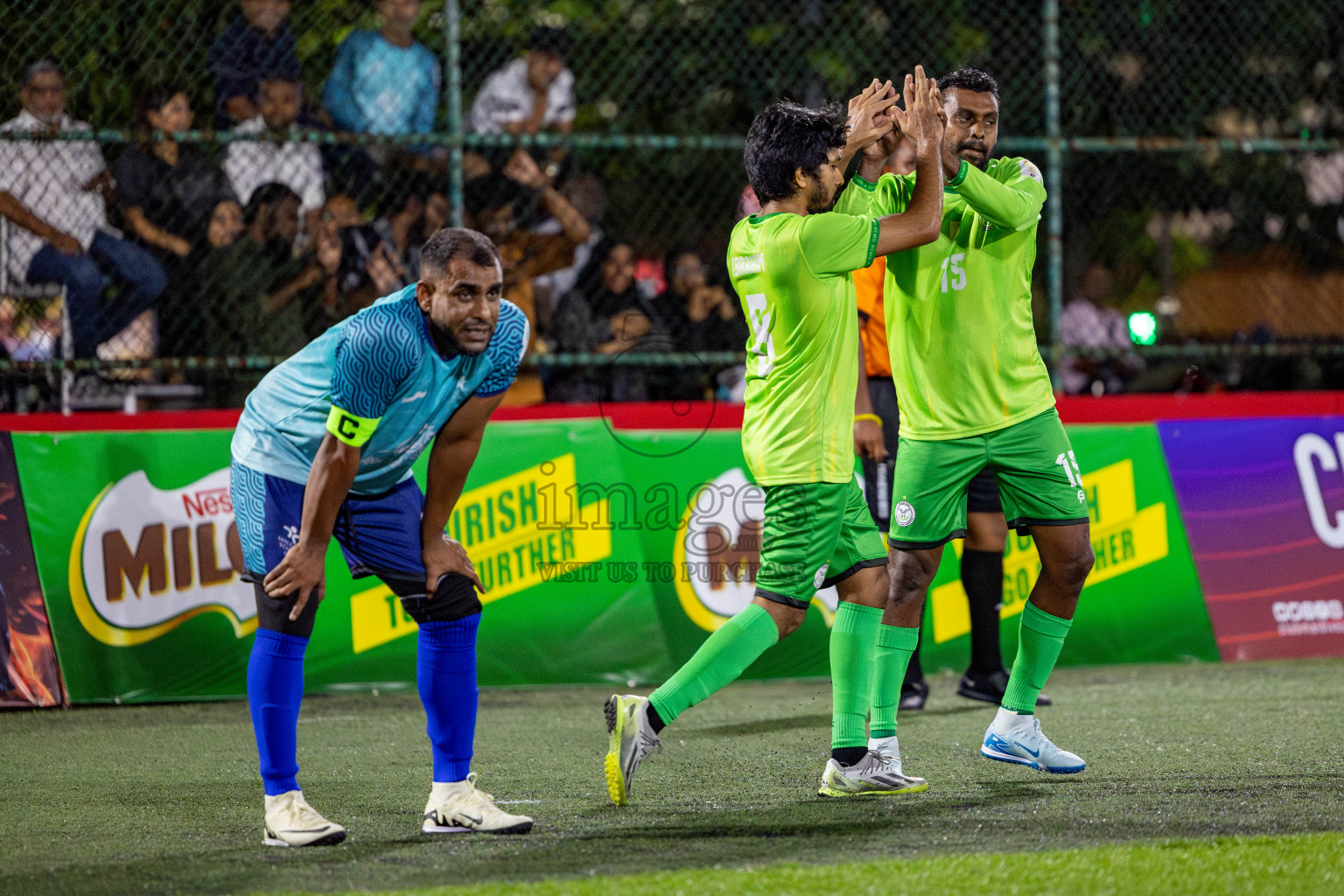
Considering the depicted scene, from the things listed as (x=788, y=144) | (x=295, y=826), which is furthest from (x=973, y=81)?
(x=295, y=826)

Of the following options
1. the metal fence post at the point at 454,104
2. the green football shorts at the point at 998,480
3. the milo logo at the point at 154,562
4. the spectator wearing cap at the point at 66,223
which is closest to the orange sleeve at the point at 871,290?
the green football shorts at the point at 998,480

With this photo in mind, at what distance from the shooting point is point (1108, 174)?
10859mm

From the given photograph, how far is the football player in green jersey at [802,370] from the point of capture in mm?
4578

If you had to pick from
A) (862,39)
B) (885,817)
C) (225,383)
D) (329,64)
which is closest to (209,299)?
(225,383)

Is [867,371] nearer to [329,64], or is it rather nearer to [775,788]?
[775,788]

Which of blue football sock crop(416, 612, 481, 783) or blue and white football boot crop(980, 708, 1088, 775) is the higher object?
blue football sock crop(416, 612, 481, 783)

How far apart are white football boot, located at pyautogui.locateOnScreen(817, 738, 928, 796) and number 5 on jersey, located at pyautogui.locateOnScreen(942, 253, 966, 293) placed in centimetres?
158

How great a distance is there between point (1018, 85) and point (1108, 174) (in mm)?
997

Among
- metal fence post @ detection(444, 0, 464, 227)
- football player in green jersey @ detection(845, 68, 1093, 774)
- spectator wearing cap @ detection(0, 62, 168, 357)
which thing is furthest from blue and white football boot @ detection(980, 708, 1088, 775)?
spectator wearing cap @ detection(0, 62, 168, 357)

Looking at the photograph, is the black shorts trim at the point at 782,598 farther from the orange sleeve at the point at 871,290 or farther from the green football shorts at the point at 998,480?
the orange sleeve at the point at 871,290

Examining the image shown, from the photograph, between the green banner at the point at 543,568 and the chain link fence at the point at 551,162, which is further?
the chain link fence at the point at 551,162

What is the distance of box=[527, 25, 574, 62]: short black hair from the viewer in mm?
9102

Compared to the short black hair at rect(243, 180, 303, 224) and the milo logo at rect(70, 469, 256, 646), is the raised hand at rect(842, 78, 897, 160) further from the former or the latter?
the short black hair at rect(243, 180, 303, 224)

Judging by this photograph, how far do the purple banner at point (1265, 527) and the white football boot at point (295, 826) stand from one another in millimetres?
5485
